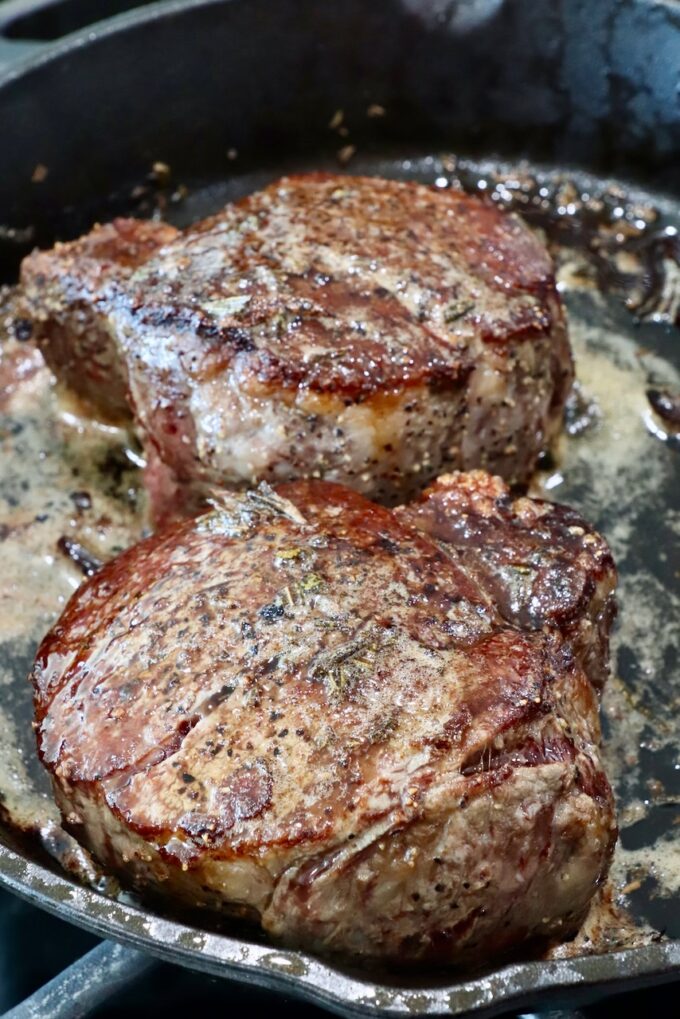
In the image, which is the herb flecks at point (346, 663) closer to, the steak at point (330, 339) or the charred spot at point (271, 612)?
the charred spot at point (271, 612)

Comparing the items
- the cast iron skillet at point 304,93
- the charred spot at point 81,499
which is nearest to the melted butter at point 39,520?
the charred spot at point 81,499

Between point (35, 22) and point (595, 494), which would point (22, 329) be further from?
point (595, 494)

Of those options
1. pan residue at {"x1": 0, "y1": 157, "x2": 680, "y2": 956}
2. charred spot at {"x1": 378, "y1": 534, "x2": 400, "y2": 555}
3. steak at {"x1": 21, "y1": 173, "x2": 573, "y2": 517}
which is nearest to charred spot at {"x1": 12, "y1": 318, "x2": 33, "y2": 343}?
pan residue at {"x1": 0, "y1": 157, "x2": 680, "y2": 956}

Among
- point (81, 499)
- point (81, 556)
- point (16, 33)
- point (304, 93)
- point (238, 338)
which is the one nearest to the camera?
point (238, 338)

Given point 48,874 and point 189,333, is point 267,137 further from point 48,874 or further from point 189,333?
point 48,874

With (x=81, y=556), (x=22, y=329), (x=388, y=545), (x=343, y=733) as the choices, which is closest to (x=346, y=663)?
(x=343, y=733)

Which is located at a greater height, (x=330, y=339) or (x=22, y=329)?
(x=330, y=339)

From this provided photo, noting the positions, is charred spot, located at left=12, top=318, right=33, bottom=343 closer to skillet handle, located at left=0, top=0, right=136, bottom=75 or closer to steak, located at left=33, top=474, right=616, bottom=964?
skillet handle, located at left=0, top=0, right=136, bottom=75
